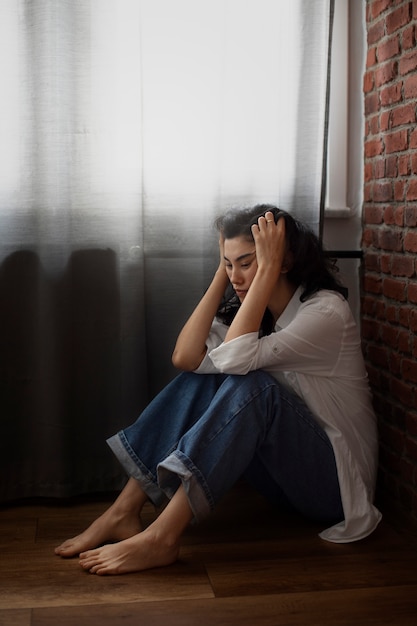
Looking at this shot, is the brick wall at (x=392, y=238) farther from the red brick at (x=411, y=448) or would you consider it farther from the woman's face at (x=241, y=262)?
the woman's face at (x=241, y=262)

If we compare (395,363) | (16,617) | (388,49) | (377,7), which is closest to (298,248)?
(395,363)

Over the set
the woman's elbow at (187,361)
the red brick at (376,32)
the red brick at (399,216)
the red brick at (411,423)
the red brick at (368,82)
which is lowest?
the red brick at (411,423)

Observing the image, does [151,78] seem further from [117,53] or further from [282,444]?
[282,444]

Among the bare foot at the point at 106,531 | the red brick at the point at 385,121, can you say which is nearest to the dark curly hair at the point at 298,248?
the red brick at the point at 385,121

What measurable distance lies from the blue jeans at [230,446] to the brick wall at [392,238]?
0.34 m

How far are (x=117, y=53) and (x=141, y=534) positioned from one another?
1430 mm

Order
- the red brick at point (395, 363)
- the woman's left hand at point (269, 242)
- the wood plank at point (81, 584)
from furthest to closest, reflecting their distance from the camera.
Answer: the red brick at point (395, 363) < the woman's left hand at point (269, 242) < the wood plank at point (81, 584)

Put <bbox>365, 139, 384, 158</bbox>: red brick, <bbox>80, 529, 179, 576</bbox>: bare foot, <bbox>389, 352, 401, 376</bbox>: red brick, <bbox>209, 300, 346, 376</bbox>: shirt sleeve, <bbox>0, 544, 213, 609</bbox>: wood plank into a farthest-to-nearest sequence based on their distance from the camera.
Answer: <bbox>365, 139, 384, 158</bbox>: red brick < <bbox>389, 352, 401, 376</bbox>: red brick < <bbox>209, 300, 346, 376</bbox>: shirt sleeve < <bbox>80, 529, 179, 576</bbox>: bare foot < <bbox>0, 544, 213, 609</bbox>: wood plank

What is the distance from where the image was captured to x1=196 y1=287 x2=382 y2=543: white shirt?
2.17 meters

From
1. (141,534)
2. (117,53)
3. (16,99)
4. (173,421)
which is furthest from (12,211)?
(141,534)

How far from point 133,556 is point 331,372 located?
2.43 ft

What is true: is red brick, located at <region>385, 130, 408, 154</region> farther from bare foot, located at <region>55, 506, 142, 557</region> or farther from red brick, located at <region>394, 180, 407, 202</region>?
bare foot, located at <region>55, 506, 142, 557</region>

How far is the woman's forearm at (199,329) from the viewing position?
2338 millimetres

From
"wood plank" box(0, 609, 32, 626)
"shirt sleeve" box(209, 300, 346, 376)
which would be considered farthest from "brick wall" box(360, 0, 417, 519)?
"wood plank" box(0, 609, 32, 626)
